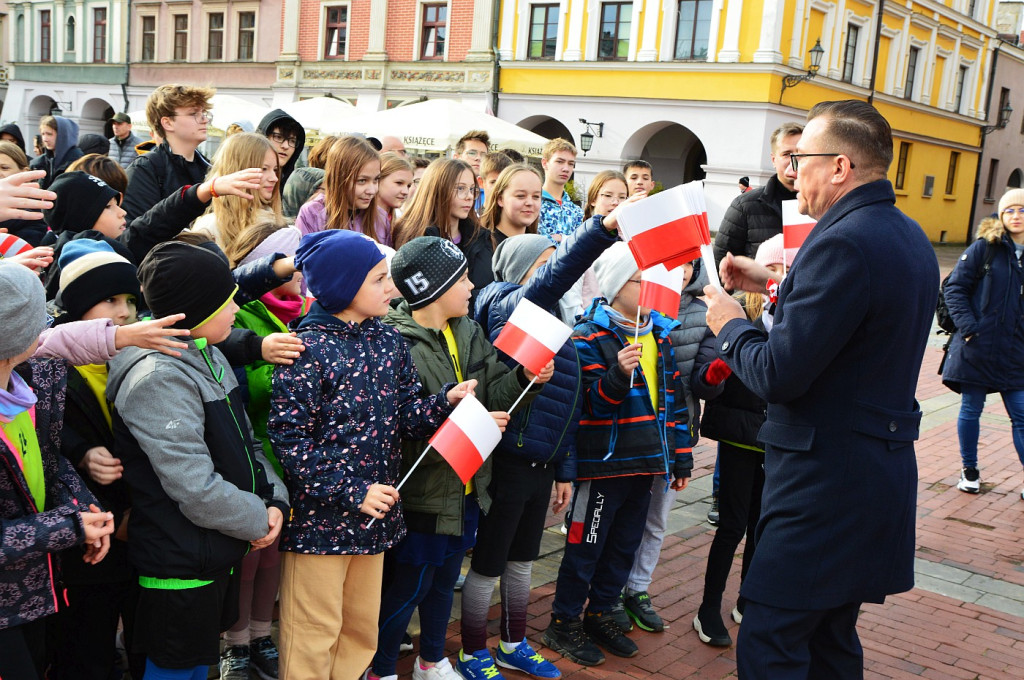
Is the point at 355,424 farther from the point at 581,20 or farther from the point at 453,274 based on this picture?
the point at 581,20

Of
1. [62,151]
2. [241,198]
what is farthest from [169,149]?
[62,151]

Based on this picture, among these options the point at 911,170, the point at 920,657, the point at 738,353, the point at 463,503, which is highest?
the point at 911,170

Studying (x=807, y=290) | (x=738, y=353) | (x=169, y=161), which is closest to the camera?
(x=807, y=290)

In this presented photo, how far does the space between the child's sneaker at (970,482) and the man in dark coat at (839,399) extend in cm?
452

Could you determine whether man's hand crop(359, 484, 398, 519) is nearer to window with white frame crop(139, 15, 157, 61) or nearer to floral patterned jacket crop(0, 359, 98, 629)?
floral patterned jacket crop(0, 359, 98, 629)

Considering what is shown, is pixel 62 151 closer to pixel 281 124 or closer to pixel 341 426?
pixel 281 124

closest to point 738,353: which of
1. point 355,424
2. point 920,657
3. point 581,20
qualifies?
point 355,424

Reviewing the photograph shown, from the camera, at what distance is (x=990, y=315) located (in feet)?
21.7

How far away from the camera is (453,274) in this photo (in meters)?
3.40

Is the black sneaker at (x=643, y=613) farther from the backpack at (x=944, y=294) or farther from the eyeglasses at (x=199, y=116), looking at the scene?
the backpack at (x=944, y=294)

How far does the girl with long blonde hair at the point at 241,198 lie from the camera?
422 cm

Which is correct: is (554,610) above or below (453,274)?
below

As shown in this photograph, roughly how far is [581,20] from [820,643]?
25.4 m

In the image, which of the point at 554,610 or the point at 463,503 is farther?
the point at 554,610
